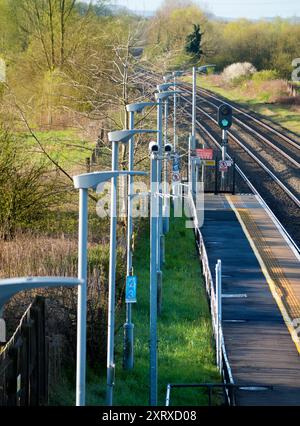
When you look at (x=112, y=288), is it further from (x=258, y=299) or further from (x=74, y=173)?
(x=74, y=173)

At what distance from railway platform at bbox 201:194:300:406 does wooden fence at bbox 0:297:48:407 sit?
313 cm

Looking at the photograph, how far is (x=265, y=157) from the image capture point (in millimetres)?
47031

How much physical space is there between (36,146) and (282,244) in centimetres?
784

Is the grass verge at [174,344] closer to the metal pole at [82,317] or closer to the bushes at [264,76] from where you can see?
the metal pole at [82,317]

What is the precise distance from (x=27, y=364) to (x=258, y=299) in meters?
8.55

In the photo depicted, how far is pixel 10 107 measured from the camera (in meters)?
32.3

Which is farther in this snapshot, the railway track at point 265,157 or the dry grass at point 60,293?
the railway track at point 265,157

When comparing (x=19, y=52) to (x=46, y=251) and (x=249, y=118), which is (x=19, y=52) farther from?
(x=46, y=251)

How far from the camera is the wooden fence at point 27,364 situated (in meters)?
12.4

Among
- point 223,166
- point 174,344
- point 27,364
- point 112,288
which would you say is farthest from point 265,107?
point 27,364

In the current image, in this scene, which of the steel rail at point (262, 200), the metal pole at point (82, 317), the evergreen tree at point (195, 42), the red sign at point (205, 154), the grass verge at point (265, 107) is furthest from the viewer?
the evergreen tree at point (195, 42)

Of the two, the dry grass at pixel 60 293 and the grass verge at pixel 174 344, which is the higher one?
the dry grass at pixel 60 293

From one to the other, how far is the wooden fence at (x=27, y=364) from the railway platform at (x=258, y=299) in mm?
3134

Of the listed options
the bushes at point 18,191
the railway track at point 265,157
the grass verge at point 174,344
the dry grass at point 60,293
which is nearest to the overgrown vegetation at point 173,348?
the grass verge at point 174,344
